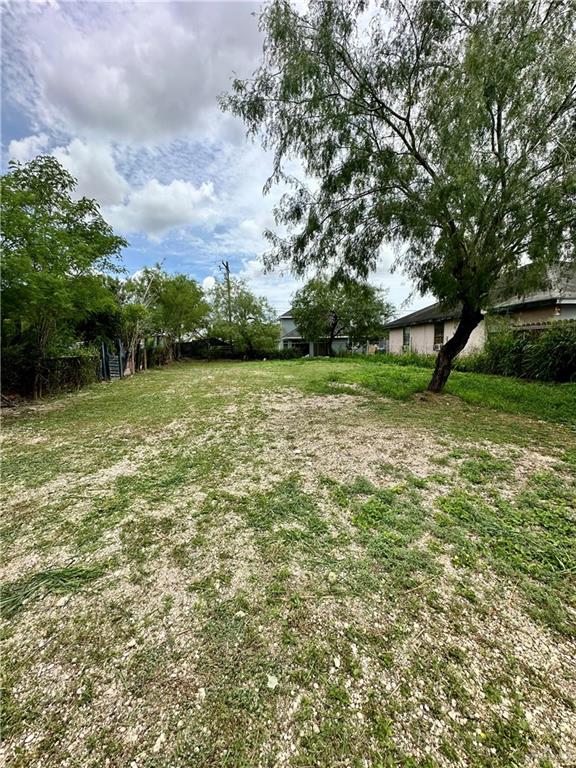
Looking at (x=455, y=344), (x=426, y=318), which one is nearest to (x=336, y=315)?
(x=426, y=318)

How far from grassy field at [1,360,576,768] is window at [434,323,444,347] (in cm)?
1166

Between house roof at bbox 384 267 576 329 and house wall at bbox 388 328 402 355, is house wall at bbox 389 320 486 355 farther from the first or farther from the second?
house roof at bbox 384 267 576 329

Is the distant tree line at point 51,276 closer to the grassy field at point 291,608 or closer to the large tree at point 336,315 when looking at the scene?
the grassy field at point 291,608

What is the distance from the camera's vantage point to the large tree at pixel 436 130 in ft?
13.4

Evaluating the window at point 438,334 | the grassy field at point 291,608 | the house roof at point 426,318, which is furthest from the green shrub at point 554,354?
the window at point 438,334

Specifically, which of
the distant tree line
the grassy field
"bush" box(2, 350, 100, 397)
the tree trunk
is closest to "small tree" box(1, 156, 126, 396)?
the distant tree line

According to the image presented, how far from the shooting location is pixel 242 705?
4.06ft

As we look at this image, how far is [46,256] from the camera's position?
208 inches

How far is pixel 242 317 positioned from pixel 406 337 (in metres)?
10.7

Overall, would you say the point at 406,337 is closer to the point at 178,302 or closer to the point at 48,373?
the point at 178,302

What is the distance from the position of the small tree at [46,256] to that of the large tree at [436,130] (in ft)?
12.1

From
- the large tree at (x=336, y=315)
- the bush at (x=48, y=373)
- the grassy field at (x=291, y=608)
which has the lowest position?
the grassy field at (x=291, y=608)

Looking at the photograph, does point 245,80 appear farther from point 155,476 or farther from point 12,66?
point 155,476

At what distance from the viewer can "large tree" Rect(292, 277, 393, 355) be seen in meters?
18.7
